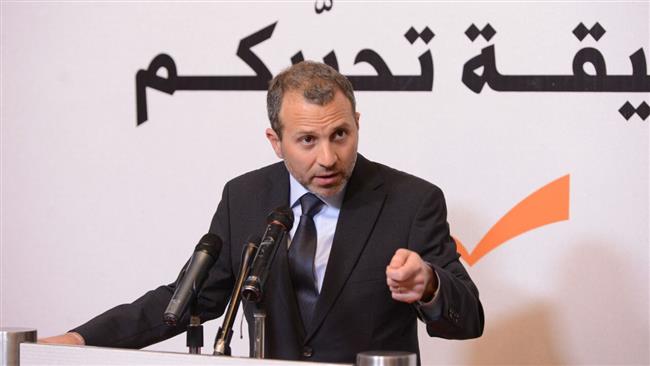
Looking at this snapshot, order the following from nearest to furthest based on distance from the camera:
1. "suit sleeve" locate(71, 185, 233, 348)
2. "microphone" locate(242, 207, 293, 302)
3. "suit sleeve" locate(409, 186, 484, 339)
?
"microphone" locate(242, 207, 293, 302) → "suit sleeve" locate(409, 186, 484, 339) → "suit sleeve" locate(71, 185, 233, 348)

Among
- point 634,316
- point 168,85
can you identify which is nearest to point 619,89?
point 634,316

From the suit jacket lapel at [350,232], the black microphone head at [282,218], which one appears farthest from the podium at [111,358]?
the suit jacket lapel at [350,232]

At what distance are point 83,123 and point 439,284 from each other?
2.23 metres

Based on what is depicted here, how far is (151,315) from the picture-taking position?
2.21 metres

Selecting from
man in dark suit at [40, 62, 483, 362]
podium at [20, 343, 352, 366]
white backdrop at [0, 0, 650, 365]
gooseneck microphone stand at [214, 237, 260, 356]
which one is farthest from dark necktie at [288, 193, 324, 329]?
white backdrop at [0, 0, 650, 365]

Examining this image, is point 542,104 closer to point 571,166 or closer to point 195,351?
point 571,166

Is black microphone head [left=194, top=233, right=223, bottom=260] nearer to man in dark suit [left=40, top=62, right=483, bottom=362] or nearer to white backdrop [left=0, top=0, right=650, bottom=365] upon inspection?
man in dark suit [left=40, top=62, right=483, bottom=362]

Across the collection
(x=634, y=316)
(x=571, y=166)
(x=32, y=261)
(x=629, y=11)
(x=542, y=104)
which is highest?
(x=629, y=11)

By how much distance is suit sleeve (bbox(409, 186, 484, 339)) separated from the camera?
197 centimetres

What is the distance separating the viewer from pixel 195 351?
1.87m

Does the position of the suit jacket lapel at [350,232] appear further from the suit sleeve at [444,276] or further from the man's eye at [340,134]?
the man's eye at [340,134]

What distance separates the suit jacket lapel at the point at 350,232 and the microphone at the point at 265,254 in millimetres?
480

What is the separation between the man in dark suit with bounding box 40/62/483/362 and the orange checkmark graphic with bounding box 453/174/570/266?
945 millimetres

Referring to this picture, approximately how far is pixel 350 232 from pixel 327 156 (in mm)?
254
